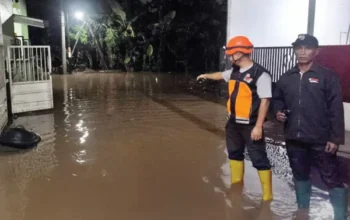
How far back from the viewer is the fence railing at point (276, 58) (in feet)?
31.9

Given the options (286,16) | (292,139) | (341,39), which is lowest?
(292,139)

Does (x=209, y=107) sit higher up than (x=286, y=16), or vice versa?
(x=286, y=16)

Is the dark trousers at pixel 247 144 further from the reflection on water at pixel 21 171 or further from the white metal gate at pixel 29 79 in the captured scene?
the white metal gate at pixel 29 79

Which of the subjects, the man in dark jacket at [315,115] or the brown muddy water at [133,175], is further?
the brown muddy water at [133,175]

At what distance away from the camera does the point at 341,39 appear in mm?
9156

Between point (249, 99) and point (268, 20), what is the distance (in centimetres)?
799

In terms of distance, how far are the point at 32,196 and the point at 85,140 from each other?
282cm

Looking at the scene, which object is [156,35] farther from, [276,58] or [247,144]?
[247,144]

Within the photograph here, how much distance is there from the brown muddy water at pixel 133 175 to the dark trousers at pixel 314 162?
54 cm

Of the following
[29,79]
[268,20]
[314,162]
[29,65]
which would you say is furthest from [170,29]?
[314,162]

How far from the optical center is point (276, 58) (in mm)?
10273

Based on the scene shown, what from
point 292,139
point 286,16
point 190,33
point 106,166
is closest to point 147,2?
point 190,33

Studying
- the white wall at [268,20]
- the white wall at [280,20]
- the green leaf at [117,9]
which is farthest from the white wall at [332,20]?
the green leaf at [117,9]

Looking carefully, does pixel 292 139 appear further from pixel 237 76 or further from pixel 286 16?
pixel 286 16
